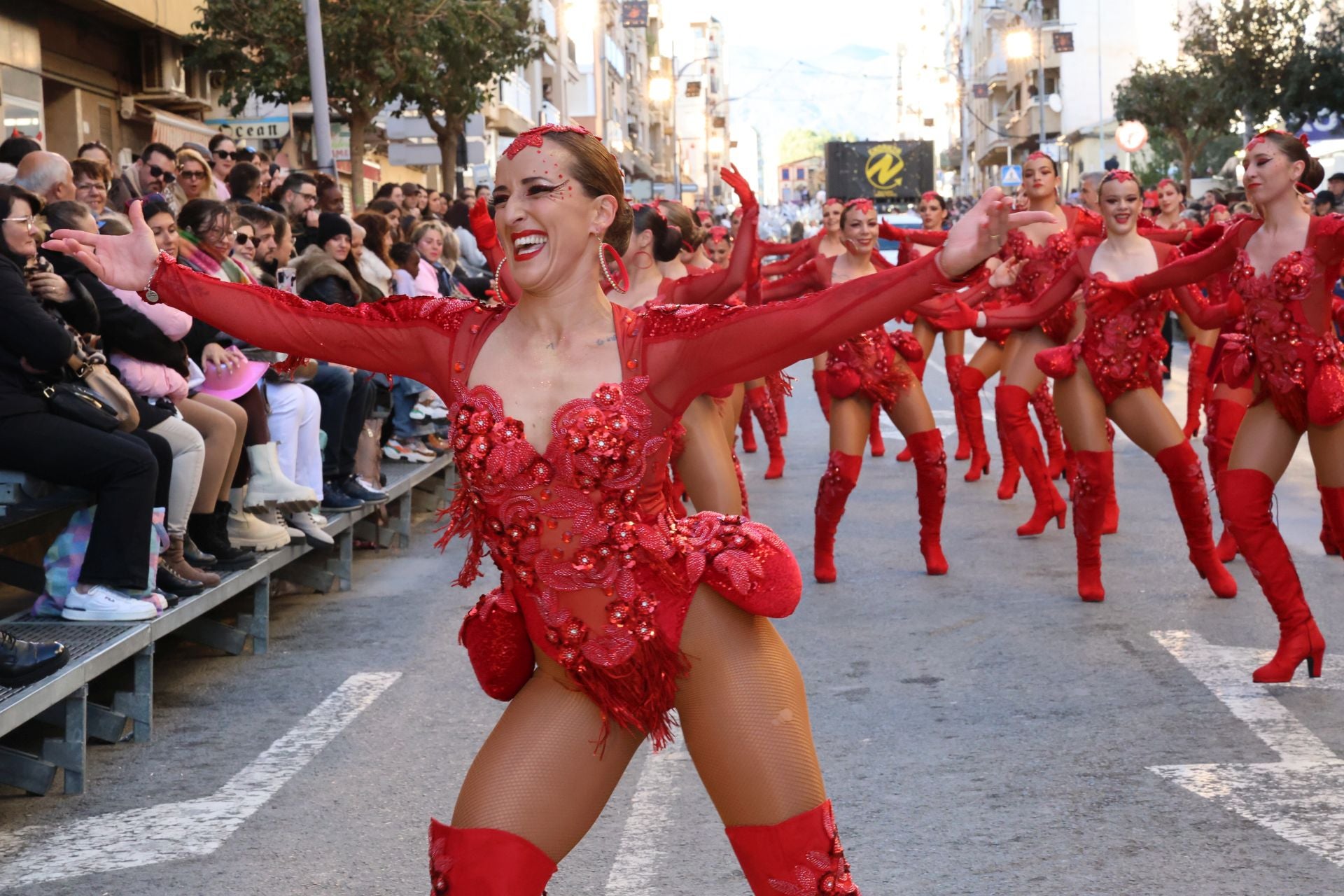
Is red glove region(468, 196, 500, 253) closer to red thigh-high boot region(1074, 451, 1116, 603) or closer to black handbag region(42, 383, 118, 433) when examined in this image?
black handbag region(42, 383, 118, 433)

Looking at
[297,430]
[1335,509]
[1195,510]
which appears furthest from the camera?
[297,430]

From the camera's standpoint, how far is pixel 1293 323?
7188 mm

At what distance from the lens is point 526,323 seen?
3.61m

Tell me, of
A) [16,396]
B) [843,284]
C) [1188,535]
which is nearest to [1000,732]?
[1188,535]

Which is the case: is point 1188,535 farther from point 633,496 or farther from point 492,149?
point 492,149

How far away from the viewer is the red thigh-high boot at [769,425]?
13.8 metres

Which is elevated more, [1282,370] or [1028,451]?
[1282,370]

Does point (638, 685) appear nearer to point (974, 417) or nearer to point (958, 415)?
point (974, 417)

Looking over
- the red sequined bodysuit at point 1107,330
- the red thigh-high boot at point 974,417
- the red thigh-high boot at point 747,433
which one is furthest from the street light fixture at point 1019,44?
the red sequined bodysuit at point 1107,330

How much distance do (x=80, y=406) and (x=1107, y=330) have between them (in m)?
4.90

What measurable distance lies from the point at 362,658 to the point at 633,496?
16.2ft

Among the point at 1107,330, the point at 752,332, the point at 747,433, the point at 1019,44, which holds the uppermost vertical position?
the point at 1019,44

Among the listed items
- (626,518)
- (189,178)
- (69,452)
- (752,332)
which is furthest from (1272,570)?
(189,178)

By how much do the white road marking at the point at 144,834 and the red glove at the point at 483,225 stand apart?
2037mm
